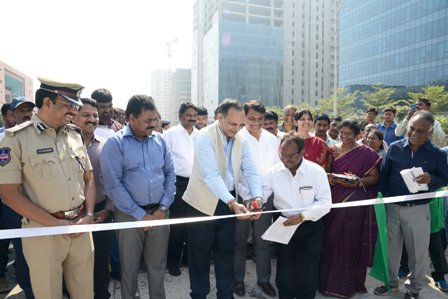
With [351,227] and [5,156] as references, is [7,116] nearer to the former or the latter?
[5,156]

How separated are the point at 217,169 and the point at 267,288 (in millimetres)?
1493

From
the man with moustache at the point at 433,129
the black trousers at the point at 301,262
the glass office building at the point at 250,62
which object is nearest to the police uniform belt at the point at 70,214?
the black trousers at the point at 301,262

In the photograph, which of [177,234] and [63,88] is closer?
[63,88]

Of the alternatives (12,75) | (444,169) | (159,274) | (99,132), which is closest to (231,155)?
(159,274)

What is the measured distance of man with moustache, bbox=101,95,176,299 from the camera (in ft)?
8.36

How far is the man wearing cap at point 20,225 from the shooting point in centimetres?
270

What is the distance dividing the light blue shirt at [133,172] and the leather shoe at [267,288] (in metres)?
1.46

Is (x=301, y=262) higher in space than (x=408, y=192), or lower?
lower

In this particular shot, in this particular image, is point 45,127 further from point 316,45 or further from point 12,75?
point 316,45

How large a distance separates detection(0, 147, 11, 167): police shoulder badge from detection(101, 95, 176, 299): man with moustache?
711 mm

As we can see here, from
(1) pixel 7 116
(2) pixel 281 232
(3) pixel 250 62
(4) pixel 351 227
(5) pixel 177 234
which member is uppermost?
(3) pixel 250 62

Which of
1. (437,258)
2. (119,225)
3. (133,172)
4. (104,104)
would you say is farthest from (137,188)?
(437,258)

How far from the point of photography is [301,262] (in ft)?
9.55

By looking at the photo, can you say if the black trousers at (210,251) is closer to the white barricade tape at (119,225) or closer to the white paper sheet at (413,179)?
the white barricade tape at (119,225)
